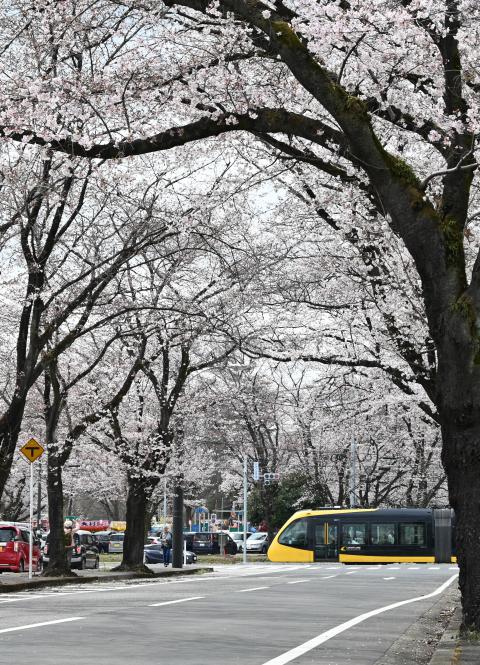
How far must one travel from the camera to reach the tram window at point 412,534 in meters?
48.5

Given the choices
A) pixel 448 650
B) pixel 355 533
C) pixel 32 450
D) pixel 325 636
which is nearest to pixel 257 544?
pixel 355 533

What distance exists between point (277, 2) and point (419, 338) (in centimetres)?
1006

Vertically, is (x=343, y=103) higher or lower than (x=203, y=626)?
higher

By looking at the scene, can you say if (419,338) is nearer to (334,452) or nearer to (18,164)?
(18,164)

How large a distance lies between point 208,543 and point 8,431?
4383 centimetres

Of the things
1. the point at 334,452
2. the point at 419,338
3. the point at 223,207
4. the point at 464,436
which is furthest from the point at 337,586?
the point at 334,452

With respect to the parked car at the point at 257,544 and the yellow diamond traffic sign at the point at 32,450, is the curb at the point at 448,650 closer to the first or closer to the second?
the yellow diamond traffic sign at the point at 32,450

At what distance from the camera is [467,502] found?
34.9ft

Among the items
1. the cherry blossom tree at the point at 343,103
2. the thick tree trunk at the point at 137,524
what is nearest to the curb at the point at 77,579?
the thick tree trunk at the point at 137,524

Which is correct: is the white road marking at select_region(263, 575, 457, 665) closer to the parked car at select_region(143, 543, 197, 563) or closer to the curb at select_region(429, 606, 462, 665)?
the curb at select_region(429, 606, 462, 665)

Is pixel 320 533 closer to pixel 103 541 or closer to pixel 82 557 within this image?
pixel 82 557

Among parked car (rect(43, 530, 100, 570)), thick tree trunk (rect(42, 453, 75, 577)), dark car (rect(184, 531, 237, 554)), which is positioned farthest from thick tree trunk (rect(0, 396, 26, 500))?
dark car (rect(184, 531, 237, 554))

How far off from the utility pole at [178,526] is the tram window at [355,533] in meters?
10.2

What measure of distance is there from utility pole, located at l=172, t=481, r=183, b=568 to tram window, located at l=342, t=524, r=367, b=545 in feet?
33.4
